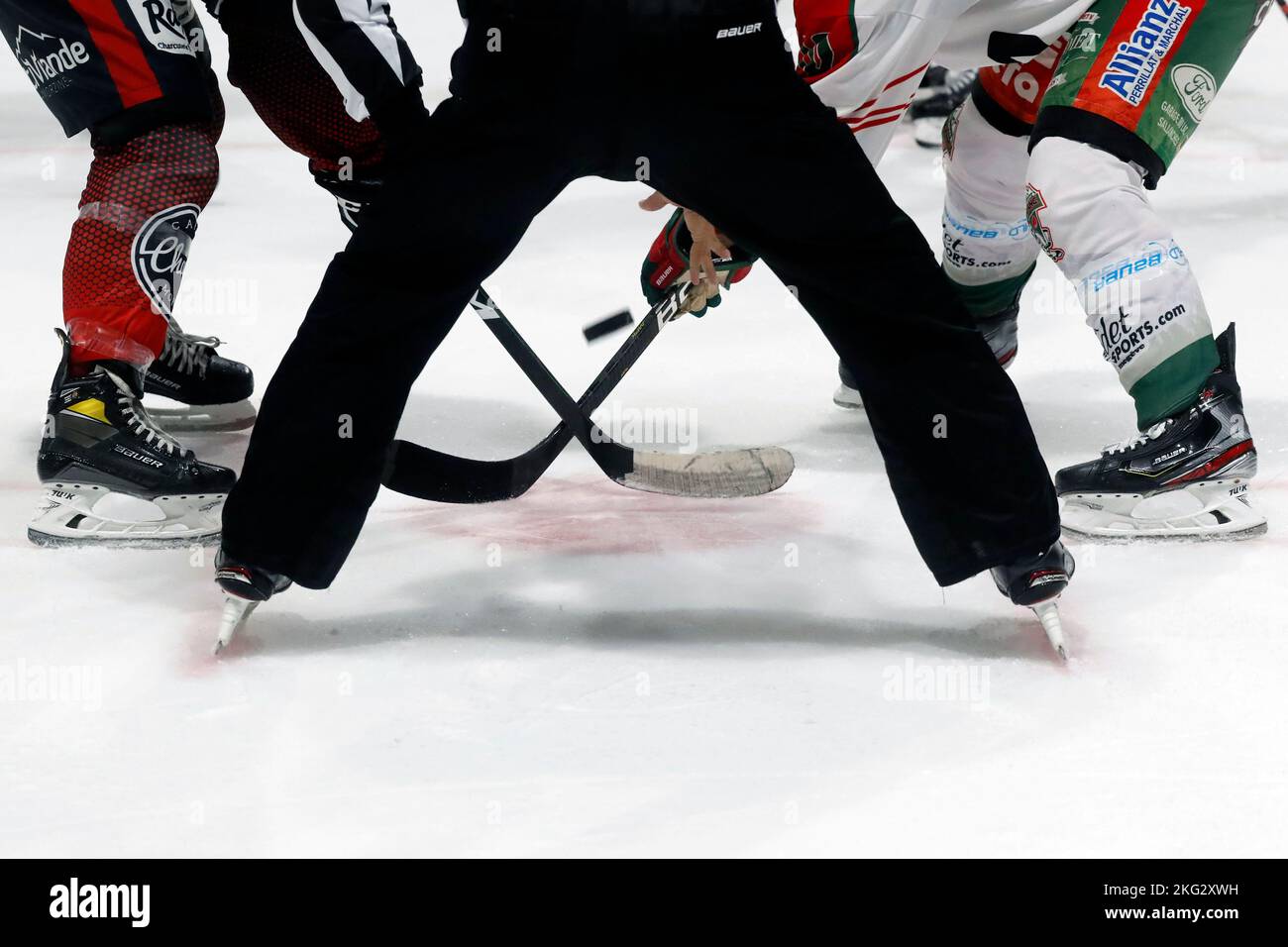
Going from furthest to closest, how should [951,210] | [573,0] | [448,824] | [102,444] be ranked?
[951,210] → [102,444] → [573,0] → [448,824]

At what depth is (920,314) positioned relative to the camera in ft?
5.43

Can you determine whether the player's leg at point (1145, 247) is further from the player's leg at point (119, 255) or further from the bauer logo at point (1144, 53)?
the player's leg at point (119, 255)

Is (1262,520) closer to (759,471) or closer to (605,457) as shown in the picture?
(759,471)

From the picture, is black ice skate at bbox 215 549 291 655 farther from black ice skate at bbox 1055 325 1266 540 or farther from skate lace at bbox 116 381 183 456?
black ice skate at bbox 1055 325 1266 540

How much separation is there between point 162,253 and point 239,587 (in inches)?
26.0

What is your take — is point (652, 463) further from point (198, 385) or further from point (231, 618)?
point (198, 385)

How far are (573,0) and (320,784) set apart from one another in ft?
2.56

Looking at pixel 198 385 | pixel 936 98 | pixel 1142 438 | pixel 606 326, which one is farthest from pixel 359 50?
pixel 936 98

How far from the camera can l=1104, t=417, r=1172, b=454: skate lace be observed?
2.20m

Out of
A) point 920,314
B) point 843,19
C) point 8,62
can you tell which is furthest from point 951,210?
point 8,62

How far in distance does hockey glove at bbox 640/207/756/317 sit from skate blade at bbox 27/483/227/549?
68cm

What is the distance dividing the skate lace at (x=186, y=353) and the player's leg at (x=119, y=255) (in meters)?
0.39

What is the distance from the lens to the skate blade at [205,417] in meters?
2.66

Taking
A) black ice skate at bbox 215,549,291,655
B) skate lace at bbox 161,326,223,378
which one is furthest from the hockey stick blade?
skate lace at bbox 161,326,223,378
